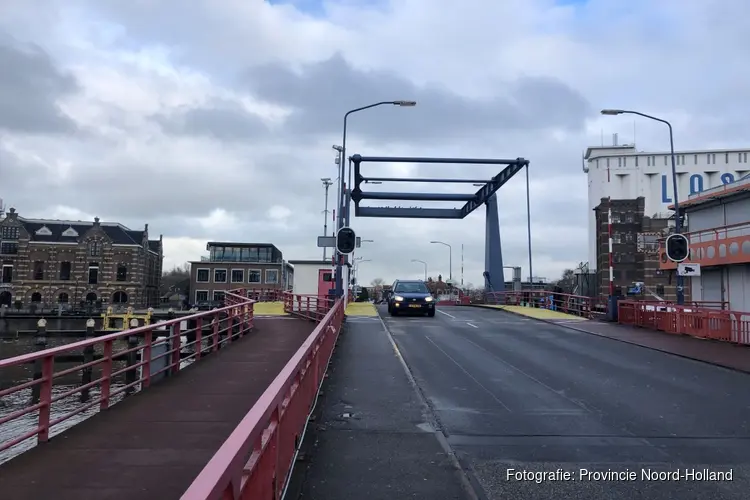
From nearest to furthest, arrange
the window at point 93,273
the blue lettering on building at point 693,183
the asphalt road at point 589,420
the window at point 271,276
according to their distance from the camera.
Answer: the asphalt road at point 589,420, the window at point 93,273, the blue lettering on building at point 693,183, the window at point 271,276

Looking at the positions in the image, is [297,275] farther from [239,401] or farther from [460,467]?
[460,467]

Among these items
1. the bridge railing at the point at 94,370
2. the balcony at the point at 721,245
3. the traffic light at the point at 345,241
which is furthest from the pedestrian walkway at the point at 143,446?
the balcony at the point at 721,245

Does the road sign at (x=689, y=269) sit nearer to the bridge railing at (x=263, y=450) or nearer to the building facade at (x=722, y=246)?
the building facade at (x=722, y=246)

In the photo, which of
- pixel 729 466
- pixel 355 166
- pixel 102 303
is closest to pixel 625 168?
pixel 355 166

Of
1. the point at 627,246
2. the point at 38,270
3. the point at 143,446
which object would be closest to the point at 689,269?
the point at 143,446

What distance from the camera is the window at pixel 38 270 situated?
73062mm

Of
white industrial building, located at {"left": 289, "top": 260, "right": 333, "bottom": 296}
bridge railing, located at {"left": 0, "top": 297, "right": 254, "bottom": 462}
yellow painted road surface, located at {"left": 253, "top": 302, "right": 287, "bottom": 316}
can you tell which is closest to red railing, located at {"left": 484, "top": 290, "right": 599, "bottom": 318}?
white industrial building, located at {"left": 289, "top": 260, "right": 333, "bottom": 296}

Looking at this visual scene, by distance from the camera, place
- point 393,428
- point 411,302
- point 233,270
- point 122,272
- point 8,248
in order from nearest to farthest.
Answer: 1. point 393,428
2. point 411,302
3. point 8,248
4. point 122,272
5. point 233,270

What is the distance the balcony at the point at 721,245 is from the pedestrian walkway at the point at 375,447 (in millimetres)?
16094

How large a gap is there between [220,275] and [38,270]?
23.8 meters

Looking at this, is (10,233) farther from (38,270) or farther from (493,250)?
(493,250)

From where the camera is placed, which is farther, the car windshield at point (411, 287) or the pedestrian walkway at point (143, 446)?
the car windshield at point (411, 287)

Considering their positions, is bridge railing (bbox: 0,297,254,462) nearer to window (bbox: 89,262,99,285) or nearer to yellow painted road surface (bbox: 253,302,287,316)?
yellow painted road surface (bbox: 253,302,287,316)

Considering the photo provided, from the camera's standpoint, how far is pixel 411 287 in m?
27.2
